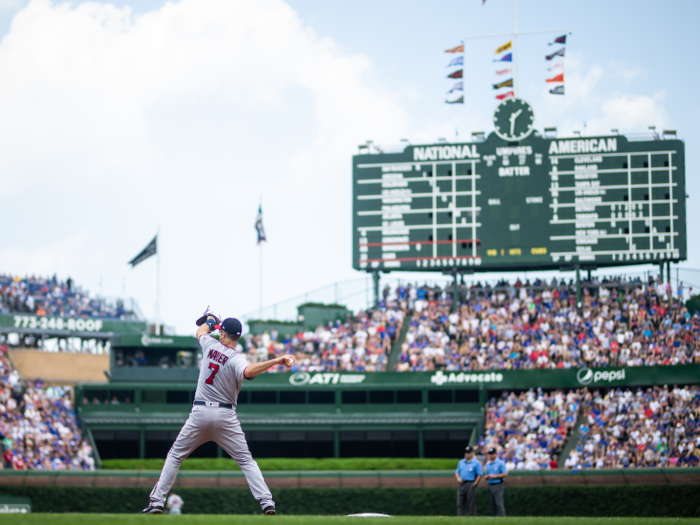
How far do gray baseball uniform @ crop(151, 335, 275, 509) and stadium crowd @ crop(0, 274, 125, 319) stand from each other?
3424cm

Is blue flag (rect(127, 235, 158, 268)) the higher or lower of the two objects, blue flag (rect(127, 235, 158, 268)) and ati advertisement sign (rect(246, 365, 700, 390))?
the higher

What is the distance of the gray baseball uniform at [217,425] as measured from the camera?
926 centimetres

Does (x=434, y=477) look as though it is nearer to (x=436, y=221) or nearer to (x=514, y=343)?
(x=514, y=343)

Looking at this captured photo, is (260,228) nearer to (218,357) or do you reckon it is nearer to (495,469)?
(495,469)

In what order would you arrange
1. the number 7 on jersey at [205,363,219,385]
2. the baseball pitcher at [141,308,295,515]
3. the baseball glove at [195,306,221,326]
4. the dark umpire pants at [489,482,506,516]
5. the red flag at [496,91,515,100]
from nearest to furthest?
the baseball pitcher at [141,308,295,515], the number 7 on jersey at [205,363,219,385], the baseball glove at [195,306,221,326], the dark umpire pants at [489,482,506,516], the red flag at [496,91,515,100]

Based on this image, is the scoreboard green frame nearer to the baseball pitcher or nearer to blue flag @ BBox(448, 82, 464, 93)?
blue flag @ BBox(448, 82, 464, 93)

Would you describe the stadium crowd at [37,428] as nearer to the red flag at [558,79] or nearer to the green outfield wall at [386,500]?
the green outfield wall at [386,500]

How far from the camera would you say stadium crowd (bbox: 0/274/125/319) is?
40906 mm

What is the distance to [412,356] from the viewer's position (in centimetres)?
3728

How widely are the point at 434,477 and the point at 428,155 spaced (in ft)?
57.5

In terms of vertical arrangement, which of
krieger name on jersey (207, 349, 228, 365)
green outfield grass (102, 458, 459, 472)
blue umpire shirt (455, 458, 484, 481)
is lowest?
green outfield grass (102, 458, 459, 472)

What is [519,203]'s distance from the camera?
38.7 m

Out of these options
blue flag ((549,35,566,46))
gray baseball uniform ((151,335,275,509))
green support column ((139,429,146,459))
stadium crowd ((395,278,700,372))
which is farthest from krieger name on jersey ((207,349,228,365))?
blue flag ((549,35,566,46))

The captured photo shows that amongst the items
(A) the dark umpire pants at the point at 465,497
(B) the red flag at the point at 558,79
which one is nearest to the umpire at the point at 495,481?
(A) the dark umpire pants at the point at 465,497
